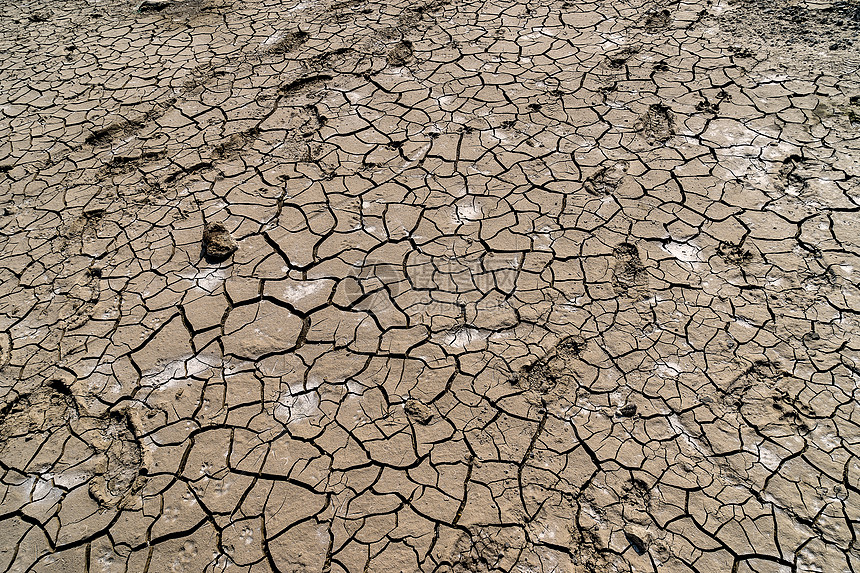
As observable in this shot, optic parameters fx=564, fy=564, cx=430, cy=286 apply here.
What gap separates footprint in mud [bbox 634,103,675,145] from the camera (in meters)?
4.02

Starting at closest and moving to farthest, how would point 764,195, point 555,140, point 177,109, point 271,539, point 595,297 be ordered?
point 271,539
point 595,297
point 764,195
point 555,140
point 177,109

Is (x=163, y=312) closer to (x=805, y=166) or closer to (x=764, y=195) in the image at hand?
(x=764, y=195)

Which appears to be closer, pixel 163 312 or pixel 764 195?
pixel 163 312

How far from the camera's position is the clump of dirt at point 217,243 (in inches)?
136

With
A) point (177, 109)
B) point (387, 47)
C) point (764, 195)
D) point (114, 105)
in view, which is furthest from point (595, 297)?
point (114, 105)

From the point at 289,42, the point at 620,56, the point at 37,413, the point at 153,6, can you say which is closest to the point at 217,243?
the point at 37,413

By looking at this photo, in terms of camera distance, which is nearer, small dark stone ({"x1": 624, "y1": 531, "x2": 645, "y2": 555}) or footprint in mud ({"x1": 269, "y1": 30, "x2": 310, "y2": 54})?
small dark stone ({"x1": 624, "y1": 531, "x2": 645, "y2": 555})

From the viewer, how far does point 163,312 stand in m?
3.21

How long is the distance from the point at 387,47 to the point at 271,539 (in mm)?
4193

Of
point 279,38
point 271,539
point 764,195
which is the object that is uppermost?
point 279,38

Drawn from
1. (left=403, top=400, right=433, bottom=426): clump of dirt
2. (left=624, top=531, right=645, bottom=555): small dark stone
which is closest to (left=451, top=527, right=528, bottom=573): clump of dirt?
(left=624, top=531, right=645, bottom=555): small dark stone

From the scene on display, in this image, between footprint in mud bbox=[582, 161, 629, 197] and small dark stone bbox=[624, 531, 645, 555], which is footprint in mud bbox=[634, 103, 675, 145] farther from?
small dark stone bbox=[624, 531, 645, 555]

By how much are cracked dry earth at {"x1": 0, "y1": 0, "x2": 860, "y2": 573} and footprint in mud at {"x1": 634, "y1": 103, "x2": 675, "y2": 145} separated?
2cm

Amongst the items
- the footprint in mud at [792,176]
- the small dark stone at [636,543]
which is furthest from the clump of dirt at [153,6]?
the small dark stone at [636,543]
